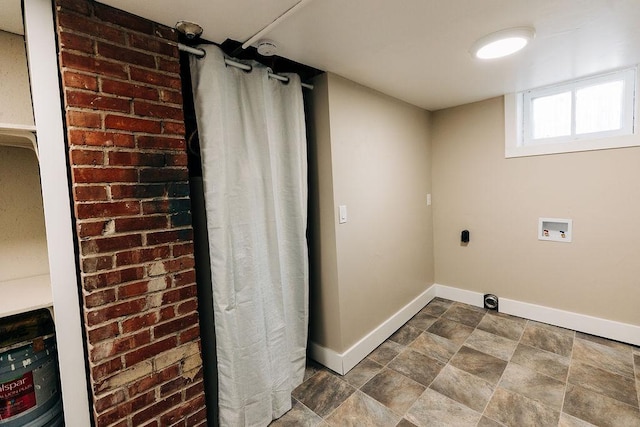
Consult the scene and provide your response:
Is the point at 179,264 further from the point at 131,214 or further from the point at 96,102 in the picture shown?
the point at 96,102

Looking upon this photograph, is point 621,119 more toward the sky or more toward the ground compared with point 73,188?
more toward the sky

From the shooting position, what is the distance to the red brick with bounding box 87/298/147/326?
1.12 m

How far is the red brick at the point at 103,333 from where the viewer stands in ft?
3.69

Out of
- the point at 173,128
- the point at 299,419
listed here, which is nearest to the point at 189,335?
the point at 299,419

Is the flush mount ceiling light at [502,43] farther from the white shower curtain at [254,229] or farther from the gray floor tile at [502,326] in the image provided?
the gray floor tile at [502,326]

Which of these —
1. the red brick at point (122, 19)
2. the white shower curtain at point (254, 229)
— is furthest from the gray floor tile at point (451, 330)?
the red brick at point (122, 19)

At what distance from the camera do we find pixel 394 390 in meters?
1.94

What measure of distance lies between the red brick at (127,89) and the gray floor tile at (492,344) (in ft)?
9.40

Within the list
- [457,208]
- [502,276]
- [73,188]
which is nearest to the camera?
[73,188]

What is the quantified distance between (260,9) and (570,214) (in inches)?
116

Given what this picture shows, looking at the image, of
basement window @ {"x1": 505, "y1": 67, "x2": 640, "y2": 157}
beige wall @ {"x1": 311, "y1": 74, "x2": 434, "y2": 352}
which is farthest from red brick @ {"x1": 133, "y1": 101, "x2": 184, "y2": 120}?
basement window @ {"x1": 505, "y1": 67, "x2": 640, "y2": 157}

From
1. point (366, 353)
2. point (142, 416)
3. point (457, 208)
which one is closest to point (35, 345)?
point (142, 416)

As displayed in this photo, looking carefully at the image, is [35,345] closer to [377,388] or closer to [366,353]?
[377,388]

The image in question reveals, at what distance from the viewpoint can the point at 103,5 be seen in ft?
3.78
